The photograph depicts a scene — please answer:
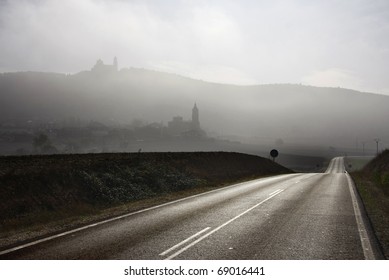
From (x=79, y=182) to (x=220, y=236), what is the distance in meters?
10.9

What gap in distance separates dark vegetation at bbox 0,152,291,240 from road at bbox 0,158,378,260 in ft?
13.0

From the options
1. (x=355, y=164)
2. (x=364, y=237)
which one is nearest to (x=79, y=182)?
(x=364, y=237)

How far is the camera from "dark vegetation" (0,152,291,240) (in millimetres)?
14805

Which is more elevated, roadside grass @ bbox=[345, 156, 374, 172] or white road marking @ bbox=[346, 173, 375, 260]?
white road marking @ bbox=[346, 173, 375, 260]

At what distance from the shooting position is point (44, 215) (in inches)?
575

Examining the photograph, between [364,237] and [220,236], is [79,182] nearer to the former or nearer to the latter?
[220,236]

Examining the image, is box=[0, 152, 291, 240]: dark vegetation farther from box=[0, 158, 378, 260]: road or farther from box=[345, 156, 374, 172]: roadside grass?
box=[345, 156, 374, 172]: roadside grass

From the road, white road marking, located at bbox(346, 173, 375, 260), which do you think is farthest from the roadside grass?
the road

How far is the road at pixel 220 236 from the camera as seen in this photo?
28.1ft

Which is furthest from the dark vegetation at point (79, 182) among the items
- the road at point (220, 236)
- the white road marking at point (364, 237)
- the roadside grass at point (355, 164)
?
the roadside grass at point (355, 164)

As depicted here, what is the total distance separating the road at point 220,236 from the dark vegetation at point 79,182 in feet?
13.0

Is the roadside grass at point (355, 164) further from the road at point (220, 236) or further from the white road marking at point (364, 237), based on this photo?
the road at point (220, 236)
